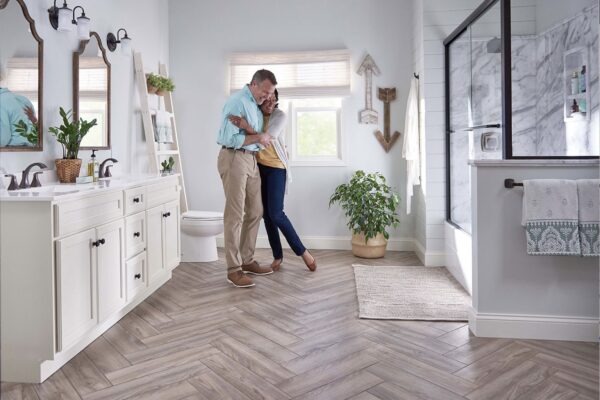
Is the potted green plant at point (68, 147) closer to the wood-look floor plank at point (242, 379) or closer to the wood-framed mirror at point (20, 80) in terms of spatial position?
the wood-framed mirror at point (20, 80)

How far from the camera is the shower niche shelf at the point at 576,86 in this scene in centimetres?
280

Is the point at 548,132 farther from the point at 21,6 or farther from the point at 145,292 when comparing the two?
the point at 21,6

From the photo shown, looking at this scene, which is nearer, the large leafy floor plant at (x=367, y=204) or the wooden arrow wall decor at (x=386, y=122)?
the large leafy floor plant at (x=367, y=204)

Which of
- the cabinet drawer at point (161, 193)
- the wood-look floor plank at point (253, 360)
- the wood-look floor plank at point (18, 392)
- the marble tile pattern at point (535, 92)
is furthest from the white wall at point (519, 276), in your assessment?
the wood-look floor plank at point (18, 392)

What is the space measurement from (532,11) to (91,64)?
2962mm

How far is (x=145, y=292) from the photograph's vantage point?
3.08 meters

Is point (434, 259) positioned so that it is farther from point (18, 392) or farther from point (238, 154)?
point (18, 392)

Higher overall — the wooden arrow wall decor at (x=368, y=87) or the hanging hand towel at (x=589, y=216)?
the wooden arrow wall decor at (x=368, y=87)

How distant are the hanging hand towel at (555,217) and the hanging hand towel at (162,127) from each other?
310cm

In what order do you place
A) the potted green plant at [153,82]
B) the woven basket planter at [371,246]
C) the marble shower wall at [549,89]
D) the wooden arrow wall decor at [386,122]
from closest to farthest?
the marble shower wall at [549,89], the potted green plant at [153,82], the woven basket planter at [371,246], the wooden arrow wall decor at [386,122]

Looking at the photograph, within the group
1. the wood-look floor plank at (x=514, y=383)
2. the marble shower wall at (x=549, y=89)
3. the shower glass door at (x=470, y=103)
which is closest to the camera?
the wood-look floor plank at (x=514, y=383)

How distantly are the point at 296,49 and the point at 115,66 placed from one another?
69.5 inches

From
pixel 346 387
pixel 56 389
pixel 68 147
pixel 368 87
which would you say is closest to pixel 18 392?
pixel 56 389

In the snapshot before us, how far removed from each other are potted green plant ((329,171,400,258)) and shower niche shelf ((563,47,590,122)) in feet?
5.73
